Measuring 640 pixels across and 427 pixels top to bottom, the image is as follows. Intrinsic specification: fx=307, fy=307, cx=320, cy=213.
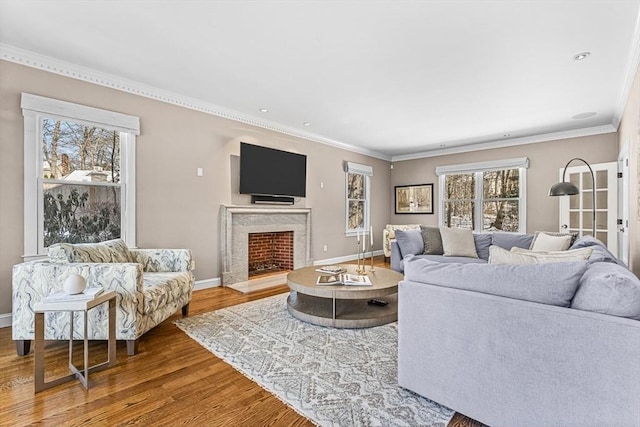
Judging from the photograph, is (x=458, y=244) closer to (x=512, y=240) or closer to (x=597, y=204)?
(x=512, y=240)

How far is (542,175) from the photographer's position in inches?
225

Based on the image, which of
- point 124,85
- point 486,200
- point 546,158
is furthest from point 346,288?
point 546,158

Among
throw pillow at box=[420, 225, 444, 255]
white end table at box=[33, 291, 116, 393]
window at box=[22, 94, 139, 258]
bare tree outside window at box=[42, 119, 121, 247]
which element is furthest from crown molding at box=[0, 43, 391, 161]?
throw pillow at box=[420, 225, 444, 255]

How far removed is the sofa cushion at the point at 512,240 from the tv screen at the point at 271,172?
3.11 metres

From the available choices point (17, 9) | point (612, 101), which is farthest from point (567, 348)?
point (612, 101)

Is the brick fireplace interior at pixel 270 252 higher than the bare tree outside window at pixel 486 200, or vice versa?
the bare tree outside window at pixel 486 200

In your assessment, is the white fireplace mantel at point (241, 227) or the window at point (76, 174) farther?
the white fireplace mantel at point (241, 227)

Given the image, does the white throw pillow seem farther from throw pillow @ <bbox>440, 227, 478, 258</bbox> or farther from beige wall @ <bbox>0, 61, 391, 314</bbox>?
beige wall @ <bbox>0, 61, 391, 314</bbox>

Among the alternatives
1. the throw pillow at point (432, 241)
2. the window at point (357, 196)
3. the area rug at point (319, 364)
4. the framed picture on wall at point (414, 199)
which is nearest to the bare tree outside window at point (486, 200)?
the framed picture on wall at point (414, 199)

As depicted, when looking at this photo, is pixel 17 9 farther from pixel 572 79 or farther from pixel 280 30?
pixel 572 79

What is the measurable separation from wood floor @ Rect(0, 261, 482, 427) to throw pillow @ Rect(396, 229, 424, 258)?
3173mm

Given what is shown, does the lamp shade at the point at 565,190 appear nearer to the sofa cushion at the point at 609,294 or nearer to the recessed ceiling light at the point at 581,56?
the recessed ceiling light at the point at 581,56

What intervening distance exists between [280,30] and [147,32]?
1.10m

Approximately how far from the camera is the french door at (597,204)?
4.59 metres
